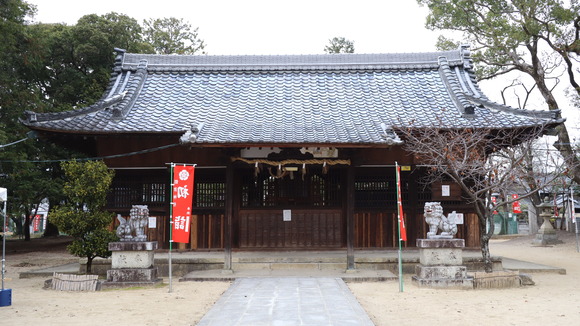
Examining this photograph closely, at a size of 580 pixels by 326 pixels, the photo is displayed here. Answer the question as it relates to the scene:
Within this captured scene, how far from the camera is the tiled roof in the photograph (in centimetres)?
1268

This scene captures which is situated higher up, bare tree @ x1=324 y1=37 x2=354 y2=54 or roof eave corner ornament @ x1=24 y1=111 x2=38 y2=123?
bare tree @ x1=324 y1=37 x2=354 y2=54

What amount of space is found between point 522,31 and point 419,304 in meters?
16.3

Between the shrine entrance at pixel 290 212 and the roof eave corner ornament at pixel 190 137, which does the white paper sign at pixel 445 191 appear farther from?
the roof eave corner ornament at pixel 190 137

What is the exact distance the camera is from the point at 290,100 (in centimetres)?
1548

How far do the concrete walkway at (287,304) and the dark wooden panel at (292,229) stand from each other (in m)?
3.04

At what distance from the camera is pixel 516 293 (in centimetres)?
1020

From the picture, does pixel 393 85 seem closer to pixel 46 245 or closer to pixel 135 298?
pixel 135 298

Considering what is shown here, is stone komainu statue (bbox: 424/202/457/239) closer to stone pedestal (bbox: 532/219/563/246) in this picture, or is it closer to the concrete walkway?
the concrete walkway

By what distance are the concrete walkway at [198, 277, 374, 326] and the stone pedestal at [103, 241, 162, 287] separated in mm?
2176

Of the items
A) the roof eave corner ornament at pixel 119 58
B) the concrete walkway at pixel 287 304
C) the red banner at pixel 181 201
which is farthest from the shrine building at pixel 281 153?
the concrete walkway at pixel 287 304

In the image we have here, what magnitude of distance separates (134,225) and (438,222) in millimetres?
7367

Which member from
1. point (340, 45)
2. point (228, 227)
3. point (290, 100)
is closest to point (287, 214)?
point (228, 227)

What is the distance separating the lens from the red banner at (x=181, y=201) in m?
10.8

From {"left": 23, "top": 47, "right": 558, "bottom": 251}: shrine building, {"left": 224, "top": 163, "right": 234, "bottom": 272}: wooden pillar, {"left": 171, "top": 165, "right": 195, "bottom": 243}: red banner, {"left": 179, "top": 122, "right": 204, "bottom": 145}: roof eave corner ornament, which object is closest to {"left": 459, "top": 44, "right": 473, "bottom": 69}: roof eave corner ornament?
{"left": 23, "top": 47, "right": 558, "bottom": 251}: shrine building
